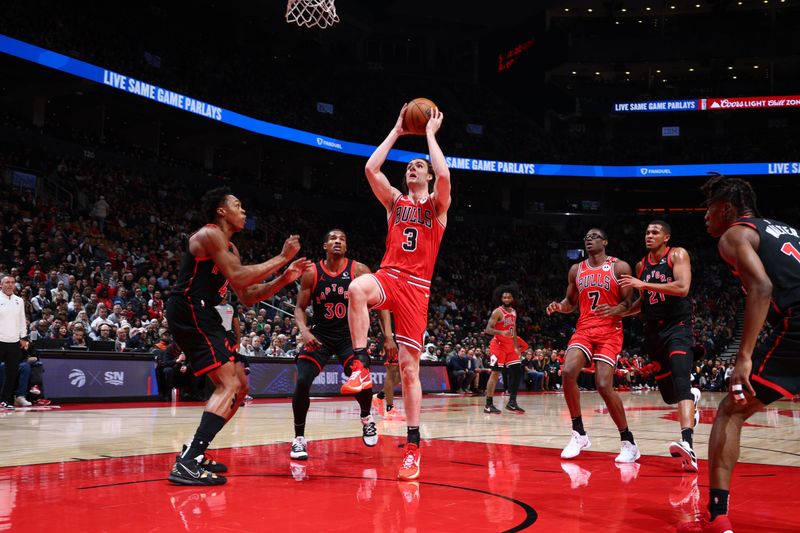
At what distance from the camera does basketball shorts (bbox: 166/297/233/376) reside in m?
5.31

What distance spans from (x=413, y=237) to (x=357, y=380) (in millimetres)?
1214

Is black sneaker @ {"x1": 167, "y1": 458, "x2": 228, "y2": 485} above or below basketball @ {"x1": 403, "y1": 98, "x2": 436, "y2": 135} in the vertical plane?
below

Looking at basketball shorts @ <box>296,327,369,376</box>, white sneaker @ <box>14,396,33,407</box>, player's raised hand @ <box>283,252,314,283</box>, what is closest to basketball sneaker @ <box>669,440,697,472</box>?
basketball shorts @ <box>296,327,369,376</box>

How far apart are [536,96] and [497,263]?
509 inches

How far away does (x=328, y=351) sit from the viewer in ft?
23.5

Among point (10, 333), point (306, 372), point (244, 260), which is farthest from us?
point (244, 260)

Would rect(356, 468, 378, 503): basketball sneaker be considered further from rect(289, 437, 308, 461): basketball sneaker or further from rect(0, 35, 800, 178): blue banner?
rect(0, 35, 800, 178): blue banner

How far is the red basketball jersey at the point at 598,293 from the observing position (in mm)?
7095

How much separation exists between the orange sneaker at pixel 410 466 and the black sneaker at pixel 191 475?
4.15 ft

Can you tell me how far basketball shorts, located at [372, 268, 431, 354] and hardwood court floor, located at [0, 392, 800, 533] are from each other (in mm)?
1058

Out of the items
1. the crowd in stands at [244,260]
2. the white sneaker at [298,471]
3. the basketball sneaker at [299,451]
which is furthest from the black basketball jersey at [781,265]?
the crowd in stands at [244,260]

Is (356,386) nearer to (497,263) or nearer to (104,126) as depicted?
(104,126)

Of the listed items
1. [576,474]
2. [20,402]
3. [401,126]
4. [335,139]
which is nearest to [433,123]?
[401,126]

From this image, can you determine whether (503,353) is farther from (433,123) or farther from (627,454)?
(433,123)
